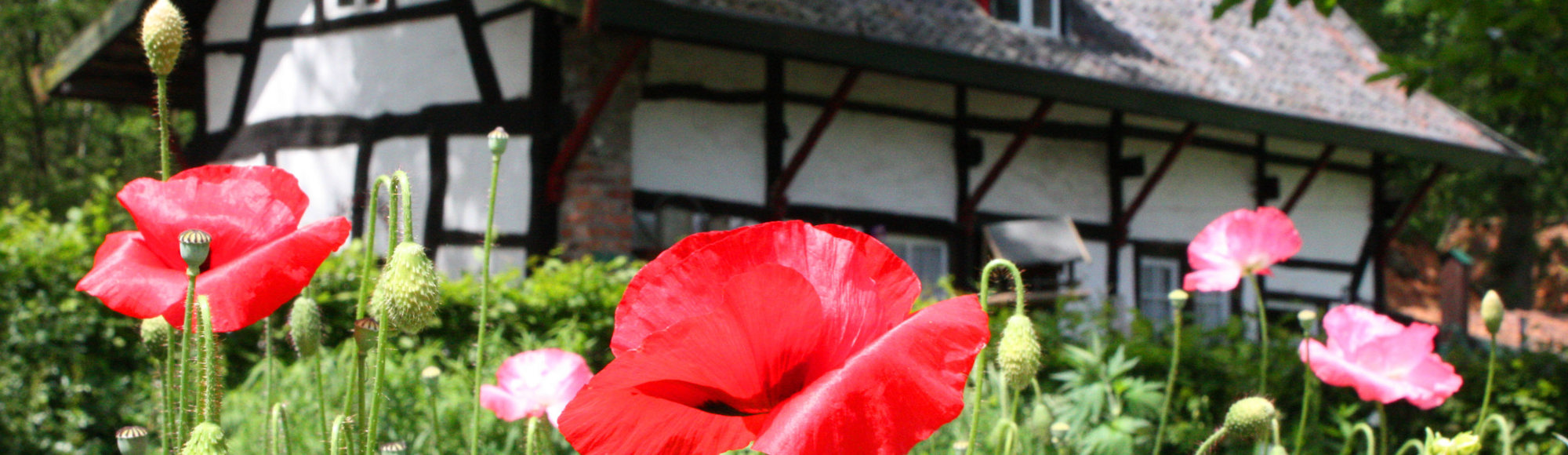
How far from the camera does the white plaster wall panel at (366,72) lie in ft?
24.2

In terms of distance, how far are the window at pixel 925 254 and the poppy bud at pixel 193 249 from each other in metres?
7.80

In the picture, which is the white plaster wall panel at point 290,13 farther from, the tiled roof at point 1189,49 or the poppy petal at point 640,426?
the poppy petal at point 640,426

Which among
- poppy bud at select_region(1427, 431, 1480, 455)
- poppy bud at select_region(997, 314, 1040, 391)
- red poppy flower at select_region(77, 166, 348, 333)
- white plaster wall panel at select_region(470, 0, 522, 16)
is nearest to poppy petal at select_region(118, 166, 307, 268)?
red poppy flower at select_region(77, 166, 348, 333)

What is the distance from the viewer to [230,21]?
904 centimetres

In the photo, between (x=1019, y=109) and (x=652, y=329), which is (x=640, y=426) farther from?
(x=1019, y=109)

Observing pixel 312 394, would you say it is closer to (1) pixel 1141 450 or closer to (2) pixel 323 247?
(1) pixel 1141 450

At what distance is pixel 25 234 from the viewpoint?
477cm

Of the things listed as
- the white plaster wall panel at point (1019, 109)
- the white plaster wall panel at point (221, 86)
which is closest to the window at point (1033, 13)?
the white plaster wall panel at point (1019, 109)

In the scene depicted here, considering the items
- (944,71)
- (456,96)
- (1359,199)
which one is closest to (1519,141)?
(1359,199)

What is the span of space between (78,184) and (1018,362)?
20.5 meters

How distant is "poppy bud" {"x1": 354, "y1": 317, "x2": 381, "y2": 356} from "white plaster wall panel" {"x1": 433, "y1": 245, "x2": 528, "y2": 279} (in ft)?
19.5

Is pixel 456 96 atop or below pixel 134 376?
atop

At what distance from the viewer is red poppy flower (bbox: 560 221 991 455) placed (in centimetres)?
59

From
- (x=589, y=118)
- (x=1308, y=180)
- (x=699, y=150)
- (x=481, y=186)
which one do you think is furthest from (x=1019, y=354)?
(x=1308, y=180)
